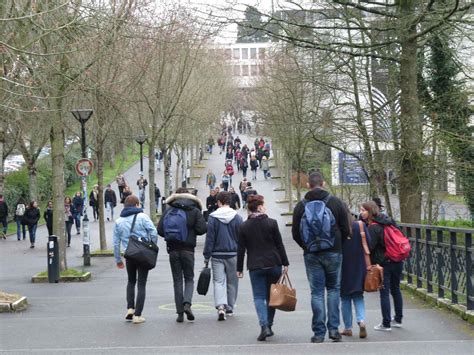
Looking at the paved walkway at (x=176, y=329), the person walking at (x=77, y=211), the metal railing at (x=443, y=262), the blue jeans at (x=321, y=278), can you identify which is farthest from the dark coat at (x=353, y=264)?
the person walking at (x=77, y=211)

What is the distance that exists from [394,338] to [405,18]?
9.17 metres

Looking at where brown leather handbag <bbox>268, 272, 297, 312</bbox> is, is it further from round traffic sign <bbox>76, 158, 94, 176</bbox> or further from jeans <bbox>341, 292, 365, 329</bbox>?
round traffic sign <bbox>76, 158, 94, 176</bbox>

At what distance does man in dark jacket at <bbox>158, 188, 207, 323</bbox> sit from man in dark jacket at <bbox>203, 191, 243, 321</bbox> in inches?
6.9

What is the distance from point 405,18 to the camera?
17.5 m

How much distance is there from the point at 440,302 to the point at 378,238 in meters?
2.78

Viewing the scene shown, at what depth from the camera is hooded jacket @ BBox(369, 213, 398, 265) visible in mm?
10312

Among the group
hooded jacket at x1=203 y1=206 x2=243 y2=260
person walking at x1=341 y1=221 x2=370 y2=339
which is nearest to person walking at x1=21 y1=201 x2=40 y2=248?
hooded jacket at x1=203 y1=206 x2=243 y2=260

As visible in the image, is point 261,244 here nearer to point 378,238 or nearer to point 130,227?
point 378,238

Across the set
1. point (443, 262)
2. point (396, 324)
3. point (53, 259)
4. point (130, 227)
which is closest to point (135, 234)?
point (130, 227)

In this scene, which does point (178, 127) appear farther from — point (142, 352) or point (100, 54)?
point (142, 352)

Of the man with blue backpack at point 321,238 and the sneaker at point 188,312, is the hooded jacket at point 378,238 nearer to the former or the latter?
the man with blue backpack at point 321,238

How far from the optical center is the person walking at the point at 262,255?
9.90m

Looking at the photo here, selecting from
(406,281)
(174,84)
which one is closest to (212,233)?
(406,281)

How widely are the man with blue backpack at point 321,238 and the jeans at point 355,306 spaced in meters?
0.40
